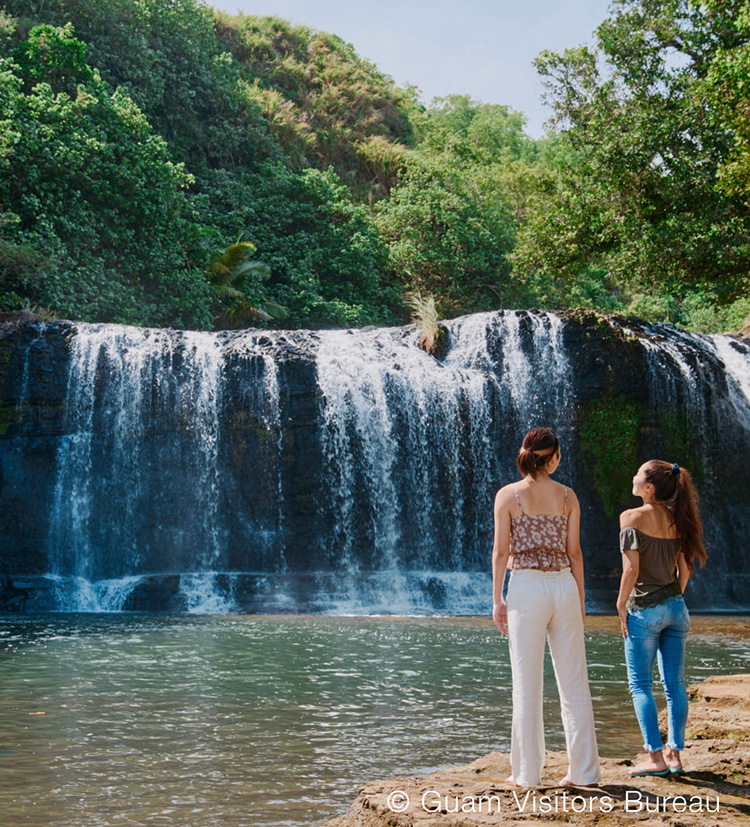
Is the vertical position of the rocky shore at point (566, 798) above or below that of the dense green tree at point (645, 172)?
below

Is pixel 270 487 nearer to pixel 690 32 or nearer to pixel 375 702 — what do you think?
pixel 375 702

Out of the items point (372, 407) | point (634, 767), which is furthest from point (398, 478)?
point (634, 767)

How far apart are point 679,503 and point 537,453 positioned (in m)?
0.91

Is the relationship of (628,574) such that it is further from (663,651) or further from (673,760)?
(673,760)

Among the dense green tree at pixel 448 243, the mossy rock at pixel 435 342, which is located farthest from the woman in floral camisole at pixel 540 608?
the dense green tree at pixel 448 243

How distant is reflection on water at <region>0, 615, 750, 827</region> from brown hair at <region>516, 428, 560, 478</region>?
78.6 inches

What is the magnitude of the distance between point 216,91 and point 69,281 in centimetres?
1336

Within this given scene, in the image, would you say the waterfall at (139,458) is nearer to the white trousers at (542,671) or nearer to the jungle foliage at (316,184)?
the jungle foliage at (316,184)

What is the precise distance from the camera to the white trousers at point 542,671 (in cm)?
407

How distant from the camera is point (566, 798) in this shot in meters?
3.88

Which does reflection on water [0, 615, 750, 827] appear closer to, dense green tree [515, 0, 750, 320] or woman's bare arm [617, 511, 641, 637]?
woman's bare arm [617, 511, 641, 637]

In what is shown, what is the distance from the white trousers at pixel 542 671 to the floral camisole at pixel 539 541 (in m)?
0.05

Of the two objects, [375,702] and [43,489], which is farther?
[43,489]

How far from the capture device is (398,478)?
18.1m
